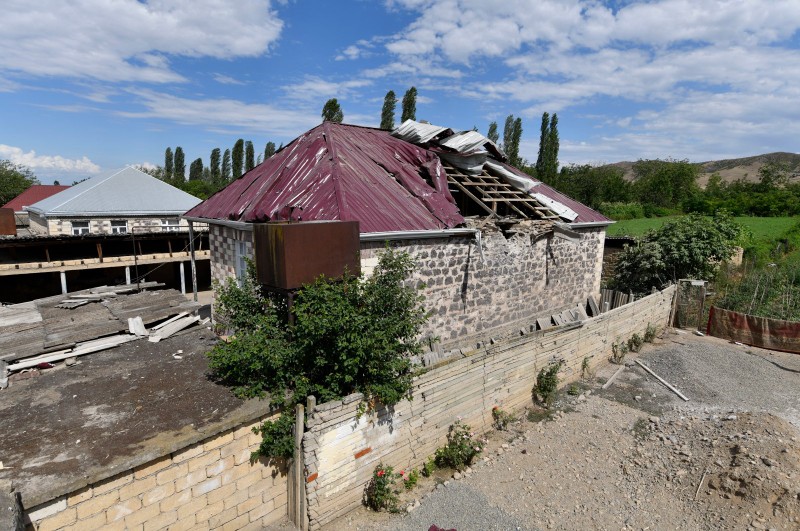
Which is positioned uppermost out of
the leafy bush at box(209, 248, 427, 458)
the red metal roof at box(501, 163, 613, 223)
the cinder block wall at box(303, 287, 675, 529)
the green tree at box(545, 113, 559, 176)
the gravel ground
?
the green tree at box(545, 113, 559, 176)

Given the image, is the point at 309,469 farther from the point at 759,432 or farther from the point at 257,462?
the point at 759,432

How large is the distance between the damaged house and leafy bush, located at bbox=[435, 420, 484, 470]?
2.77 m

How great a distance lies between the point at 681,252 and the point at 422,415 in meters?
14.5

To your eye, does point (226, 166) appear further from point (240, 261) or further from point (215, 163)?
point (240, 261)

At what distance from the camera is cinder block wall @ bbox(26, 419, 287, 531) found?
459 cm

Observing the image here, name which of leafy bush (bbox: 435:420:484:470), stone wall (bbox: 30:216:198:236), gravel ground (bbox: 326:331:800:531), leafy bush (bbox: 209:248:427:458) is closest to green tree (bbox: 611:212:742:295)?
gravel ground (bbox: 326:331:800:531)

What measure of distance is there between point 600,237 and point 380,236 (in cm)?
1043

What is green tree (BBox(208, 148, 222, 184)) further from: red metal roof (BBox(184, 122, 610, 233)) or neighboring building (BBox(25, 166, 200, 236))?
red metal roof (BBox(184, 122, 610, 233))

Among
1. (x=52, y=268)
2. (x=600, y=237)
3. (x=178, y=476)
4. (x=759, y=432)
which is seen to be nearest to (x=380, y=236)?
(x=178, y=476)

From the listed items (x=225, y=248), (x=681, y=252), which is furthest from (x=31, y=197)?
(x=681, y=252)

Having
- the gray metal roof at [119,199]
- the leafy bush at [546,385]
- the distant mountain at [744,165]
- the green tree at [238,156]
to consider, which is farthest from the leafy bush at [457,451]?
the distant mountain at [744,165]

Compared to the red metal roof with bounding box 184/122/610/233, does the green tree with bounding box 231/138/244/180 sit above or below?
above

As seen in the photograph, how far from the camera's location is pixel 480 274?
11234 mm

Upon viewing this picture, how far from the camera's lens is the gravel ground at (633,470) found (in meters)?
6.43
